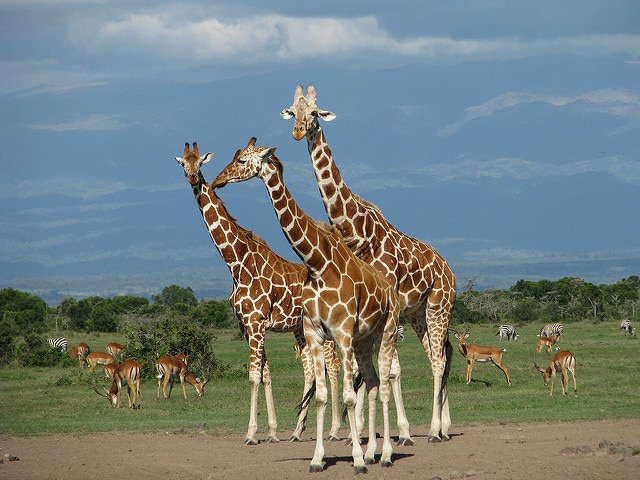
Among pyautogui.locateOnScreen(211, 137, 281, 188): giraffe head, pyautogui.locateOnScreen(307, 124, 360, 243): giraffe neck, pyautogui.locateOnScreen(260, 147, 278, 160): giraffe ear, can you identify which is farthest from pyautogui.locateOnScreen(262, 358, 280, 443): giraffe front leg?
pyautogui.locateOnScreen(260, 147, 278, 160): giraffe ear

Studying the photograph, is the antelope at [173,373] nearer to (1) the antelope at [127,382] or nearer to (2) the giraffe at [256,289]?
(1) the antelope at [127,382]

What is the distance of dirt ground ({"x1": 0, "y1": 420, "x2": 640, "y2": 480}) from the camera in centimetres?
1268

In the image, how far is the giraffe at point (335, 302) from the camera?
12602mm

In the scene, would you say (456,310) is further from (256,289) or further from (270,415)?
(270,415)

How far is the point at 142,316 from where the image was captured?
50.1 metres

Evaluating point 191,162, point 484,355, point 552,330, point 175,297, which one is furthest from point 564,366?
point 175,297

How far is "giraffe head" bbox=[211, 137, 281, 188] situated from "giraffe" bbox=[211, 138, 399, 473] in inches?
0.7

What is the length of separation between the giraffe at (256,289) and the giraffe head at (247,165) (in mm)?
1293

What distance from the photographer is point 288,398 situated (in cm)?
2275

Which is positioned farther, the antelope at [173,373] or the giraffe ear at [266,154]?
the antelope at [173,373]

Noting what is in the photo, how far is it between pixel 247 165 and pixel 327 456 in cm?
377

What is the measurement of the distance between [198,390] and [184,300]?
44.6 m

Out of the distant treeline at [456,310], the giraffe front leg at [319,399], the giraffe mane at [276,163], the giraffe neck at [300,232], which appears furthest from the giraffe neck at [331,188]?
the distant treeline at [456,310]

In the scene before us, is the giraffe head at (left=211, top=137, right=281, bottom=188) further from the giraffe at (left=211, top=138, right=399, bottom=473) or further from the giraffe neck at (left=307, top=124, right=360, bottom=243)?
the giraffe neck at (left=307, top=124, right=360, bottom=243)
